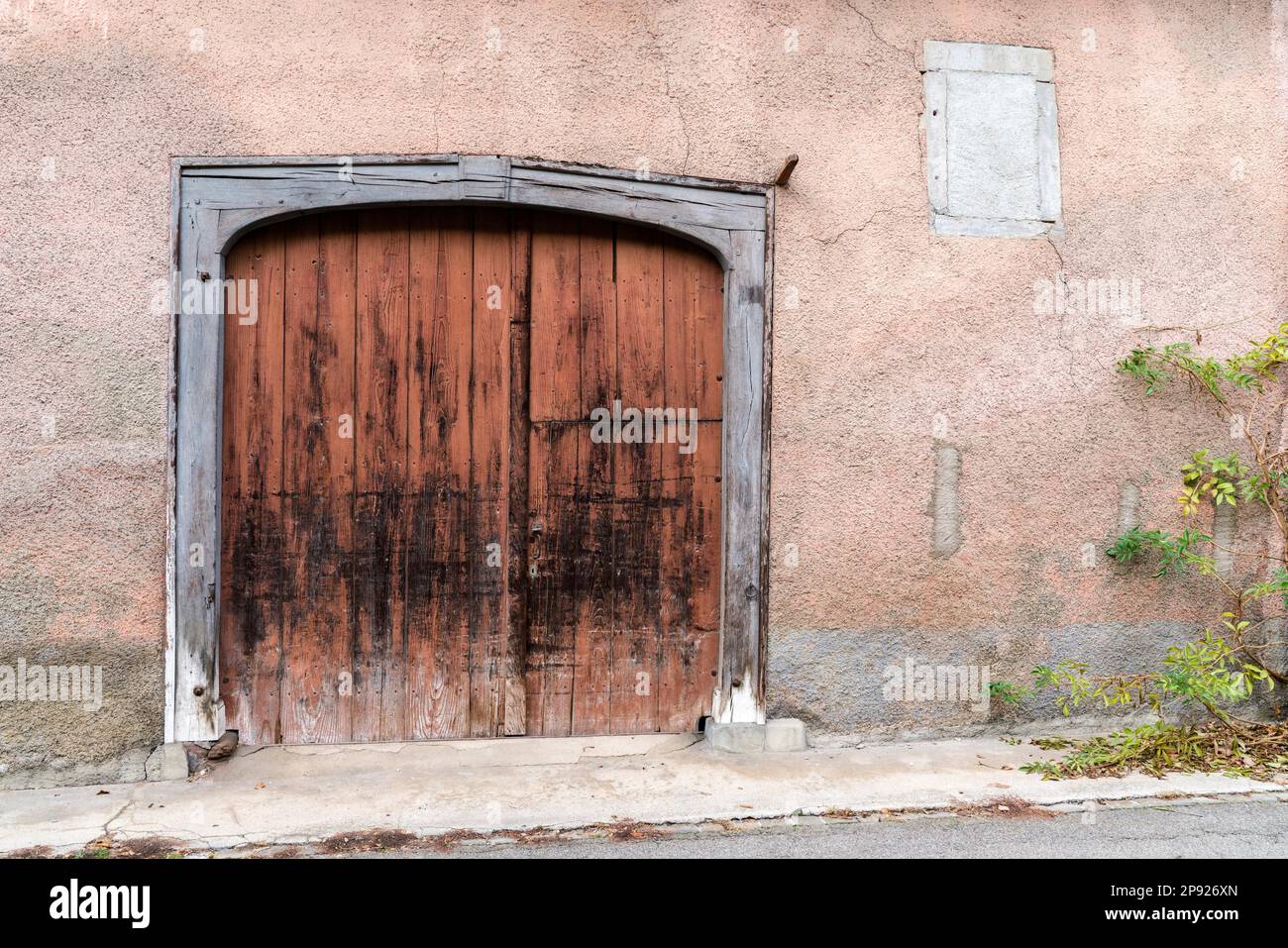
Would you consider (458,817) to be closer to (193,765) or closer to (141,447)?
(193,765)

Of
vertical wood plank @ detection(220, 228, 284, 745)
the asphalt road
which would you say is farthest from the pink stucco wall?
the asphalt road

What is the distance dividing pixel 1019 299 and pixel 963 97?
37.7 inches

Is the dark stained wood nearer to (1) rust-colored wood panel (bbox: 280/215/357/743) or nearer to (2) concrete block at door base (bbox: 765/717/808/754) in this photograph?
(2) concrete block at door base (bbox: 765/717/808/754)

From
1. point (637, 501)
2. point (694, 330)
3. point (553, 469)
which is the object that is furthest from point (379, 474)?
point (694, 330)

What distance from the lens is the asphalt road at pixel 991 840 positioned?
11.3 feet

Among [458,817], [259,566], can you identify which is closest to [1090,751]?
[458,817]

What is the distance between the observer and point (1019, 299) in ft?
15.3

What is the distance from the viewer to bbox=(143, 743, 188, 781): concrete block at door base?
411 cm

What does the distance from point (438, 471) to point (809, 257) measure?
6.22 feet

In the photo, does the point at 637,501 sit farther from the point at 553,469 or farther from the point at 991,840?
the point at 991,840

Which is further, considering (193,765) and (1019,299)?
(1019,299)

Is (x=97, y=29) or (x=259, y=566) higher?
(x=97, y=29)

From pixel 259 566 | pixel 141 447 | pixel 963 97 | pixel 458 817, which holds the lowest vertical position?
pixel 458 817

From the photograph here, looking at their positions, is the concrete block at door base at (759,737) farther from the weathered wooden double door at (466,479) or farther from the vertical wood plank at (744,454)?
the weathered wooden double door at (466,479)
